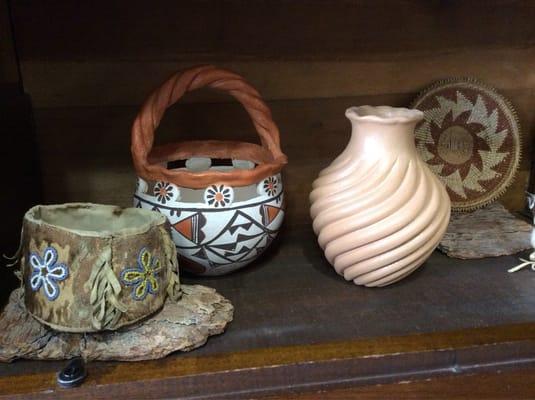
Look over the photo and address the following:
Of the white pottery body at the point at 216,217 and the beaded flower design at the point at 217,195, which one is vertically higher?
the beaded flower design at the point at 217,195

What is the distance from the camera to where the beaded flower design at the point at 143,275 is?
538 mm

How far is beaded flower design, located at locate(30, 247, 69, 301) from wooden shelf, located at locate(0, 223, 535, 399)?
72 millimetres

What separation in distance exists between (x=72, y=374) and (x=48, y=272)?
0.10 m

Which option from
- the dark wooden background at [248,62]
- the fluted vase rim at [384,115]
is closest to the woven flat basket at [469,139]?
the dark wooden background at [248,62]

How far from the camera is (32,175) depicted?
757 millimetres

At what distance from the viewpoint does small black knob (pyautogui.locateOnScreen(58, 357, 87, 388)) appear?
1.63 feet

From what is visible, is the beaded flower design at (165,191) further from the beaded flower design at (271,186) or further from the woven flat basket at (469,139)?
the woven flat basket at (469,139)

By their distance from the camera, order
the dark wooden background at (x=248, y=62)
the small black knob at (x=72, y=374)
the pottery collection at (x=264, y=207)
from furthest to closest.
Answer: the dark wooden background at (x=248, y=62) < the pottery collection at (x=264, y=207) < the small black knob at (x=72, y=374)

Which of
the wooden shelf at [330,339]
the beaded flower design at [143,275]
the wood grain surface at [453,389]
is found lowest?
the wood grain surface at [453,389]

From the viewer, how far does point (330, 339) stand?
575 mm

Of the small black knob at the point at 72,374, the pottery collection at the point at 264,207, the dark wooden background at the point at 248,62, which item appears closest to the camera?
the small black knob at the point at 72,374

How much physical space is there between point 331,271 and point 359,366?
20 centimetres

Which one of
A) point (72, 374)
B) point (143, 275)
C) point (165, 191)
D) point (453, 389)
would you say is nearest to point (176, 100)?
point (165, 191)

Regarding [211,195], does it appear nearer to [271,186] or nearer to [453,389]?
[271,186]
